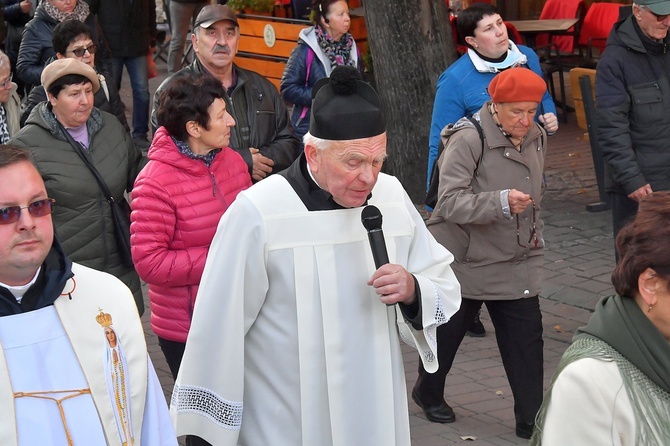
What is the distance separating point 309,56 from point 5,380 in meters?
6.05

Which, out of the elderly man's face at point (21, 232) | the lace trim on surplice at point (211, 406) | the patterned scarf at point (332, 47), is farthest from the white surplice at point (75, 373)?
the patterned scarf at point (332, 47)

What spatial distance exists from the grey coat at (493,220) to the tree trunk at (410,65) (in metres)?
4.39

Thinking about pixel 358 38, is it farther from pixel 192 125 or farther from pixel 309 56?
pixel 192 125

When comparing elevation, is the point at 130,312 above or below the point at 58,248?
below

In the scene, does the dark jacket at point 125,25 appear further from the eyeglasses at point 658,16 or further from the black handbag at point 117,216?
the eyeglasses at point 658,16

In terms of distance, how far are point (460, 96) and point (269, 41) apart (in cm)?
722

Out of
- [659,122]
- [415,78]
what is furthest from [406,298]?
[415,78]

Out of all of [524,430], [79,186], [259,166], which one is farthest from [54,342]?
[524,430]

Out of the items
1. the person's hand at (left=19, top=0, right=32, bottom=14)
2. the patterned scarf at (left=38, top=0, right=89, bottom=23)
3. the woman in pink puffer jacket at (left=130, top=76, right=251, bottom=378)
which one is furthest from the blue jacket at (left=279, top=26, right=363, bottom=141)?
the person's hand at (left=19, top=0, right=32, bottom=14)

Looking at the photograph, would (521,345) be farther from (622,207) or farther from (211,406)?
(211,406)

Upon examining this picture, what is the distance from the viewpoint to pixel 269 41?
541 inches

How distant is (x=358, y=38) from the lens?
43.0ft

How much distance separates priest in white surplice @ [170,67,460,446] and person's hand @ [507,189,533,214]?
1.49 m

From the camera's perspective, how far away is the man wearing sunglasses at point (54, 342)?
10.2ft
